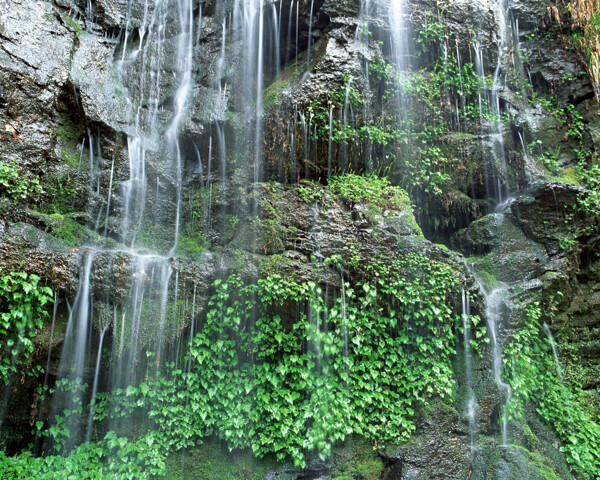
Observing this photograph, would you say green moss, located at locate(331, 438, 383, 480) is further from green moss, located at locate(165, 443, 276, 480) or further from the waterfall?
the waterfall

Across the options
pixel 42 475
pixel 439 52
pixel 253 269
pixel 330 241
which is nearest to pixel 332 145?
pixel 330 241

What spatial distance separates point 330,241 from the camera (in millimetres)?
6145

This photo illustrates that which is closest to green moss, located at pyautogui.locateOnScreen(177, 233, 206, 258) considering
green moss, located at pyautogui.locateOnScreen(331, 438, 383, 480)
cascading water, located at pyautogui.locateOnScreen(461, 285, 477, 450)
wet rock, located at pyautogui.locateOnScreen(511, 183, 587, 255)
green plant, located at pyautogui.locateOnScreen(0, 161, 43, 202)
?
green plant, located at pyautogui.locateOnScreen(0, 161, 43, 202)

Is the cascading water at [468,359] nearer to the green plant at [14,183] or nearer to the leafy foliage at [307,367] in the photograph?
the leafy foliage at [307,367]

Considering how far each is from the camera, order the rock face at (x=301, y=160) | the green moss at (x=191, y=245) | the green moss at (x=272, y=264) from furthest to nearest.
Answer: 1. the green moss at (x=191, y=245)
2. the green moss at (x=272, y=264)
3. the rock face at (x=301, y=160)

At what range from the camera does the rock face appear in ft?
17.6

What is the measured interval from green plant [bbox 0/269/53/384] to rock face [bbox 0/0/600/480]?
0.57 feet

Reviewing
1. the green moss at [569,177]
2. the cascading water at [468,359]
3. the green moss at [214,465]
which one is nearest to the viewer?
the green moss at [214,465]

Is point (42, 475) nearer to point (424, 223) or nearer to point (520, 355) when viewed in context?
point (520, 355)

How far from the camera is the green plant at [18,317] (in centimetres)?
458

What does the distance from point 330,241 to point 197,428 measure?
3.27 meters

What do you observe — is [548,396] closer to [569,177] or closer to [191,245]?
[569,177]

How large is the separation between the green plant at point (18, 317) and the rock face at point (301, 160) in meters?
0.17

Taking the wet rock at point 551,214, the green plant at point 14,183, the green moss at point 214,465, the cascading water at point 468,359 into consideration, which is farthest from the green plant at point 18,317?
the wet rock at point 551,214
